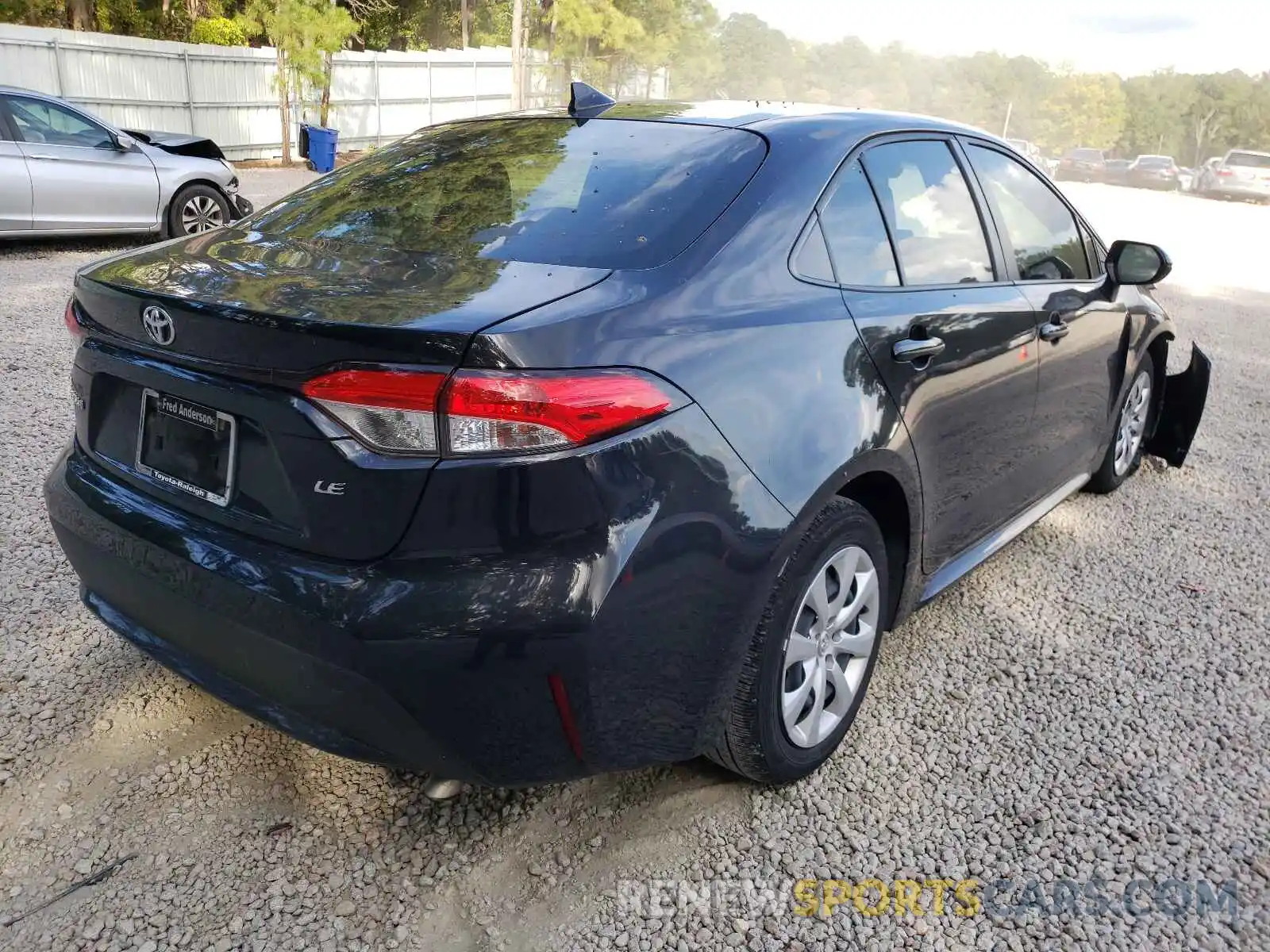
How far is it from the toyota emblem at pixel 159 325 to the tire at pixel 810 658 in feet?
4.61

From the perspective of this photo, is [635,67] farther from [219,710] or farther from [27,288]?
[219,710]

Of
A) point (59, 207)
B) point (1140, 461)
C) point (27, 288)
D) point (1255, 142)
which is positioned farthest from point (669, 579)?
point (1255, 142)

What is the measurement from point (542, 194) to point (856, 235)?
838 mm

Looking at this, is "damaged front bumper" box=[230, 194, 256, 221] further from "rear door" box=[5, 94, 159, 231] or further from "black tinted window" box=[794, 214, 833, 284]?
"black tinted window" box=[794, 214, 833, 284]

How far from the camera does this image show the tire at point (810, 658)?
2.32 meters

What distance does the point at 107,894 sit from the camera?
219cm

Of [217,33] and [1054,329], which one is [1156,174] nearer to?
[217,33]

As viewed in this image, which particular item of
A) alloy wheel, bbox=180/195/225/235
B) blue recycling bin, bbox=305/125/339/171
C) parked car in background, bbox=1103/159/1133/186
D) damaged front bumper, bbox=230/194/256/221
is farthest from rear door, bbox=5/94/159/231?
parked car in background, bbox=1103/159/1133/186

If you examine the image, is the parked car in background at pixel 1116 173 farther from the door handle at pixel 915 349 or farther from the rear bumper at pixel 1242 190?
the door handle at pixel 915 349

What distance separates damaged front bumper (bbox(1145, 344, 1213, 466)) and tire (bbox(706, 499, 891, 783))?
3072 millimetres

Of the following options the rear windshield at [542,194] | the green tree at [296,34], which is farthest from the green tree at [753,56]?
the rear windshield at [542,194]

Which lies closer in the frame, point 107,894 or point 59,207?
point 107,894

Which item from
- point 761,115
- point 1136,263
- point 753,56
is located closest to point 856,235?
point 761,115

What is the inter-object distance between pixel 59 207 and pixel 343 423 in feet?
29.5
